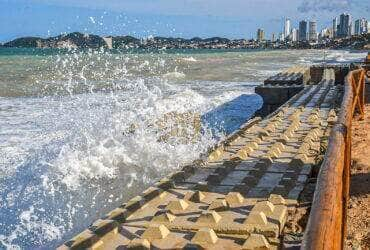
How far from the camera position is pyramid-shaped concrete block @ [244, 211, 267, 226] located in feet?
14.9

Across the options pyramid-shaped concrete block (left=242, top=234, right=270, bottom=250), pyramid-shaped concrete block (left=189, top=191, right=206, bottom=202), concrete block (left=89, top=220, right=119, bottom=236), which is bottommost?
pyramid-shaped concrete block (left=189, top=191, right=206, bottom=202)

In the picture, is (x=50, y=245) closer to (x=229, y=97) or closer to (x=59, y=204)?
(x=59, y=204)

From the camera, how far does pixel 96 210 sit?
8.23 metres

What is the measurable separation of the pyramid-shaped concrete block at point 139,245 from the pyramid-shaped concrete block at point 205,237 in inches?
14.9

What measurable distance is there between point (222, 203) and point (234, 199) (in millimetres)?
271

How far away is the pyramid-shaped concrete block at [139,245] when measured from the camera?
4051mm

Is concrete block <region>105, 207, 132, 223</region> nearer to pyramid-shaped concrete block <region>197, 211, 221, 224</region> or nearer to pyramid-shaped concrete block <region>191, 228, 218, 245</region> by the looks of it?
pyramid-shaped concrete block <region>197, 211, 221, 224</region>

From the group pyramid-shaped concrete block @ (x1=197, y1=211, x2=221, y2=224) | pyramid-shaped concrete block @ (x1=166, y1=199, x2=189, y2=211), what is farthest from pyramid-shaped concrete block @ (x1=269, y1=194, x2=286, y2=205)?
pyramid-shaped concrete block @ (x1=166, y1=199, x2=189, y2=211)

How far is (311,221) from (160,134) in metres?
10.2

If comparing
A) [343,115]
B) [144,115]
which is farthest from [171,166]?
[144,115]

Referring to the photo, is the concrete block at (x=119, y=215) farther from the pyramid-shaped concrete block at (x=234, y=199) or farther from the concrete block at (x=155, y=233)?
the pyramid-shaped concrete block at (x=234, y=199)

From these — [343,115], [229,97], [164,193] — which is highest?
[343,115]

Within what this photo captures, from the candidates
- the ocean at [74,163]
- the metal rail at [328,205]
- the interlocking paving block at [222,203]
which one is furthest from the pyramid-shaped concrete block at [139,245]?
the ocean at [74,163]

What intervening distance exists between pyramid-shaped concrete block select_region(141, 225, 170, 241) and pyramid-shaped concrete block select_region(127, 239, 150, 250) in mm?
177
